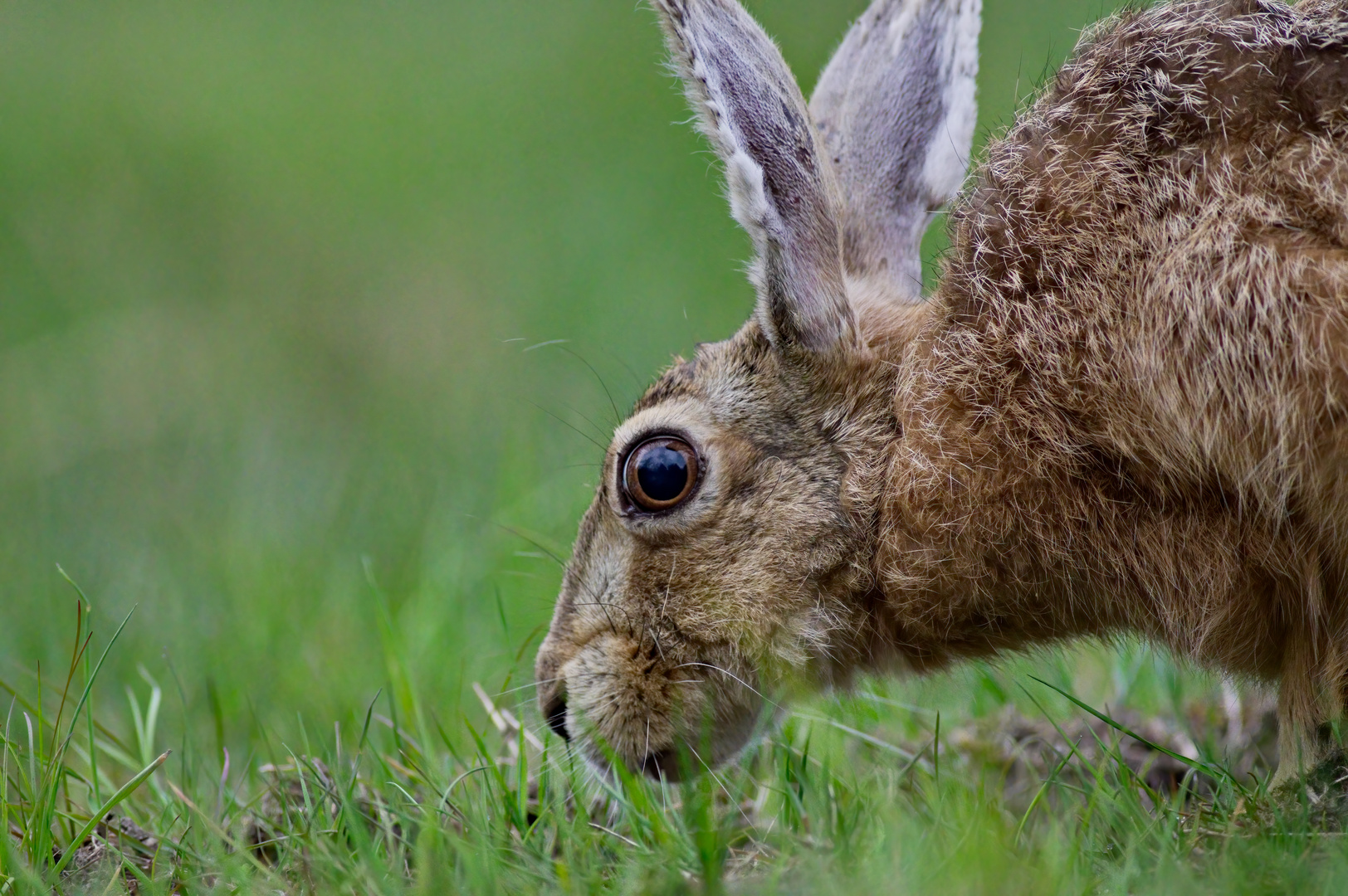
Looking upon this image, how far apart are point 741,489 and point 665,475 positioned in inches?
10.1

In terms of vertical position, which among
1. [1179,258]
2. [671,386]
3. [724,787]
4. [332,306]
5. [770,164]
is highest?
[770,164]

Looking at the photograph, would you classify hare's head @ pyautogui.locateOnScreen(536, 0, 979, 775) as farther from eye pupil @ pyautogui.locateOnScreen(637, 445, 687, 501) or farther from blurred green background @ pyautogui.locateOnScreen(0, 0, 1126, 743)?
blurred green background @ pyautogui.locateOnScreen(0, 0, 1126, 743)

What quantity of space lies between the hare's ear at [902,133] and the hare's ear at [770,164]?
0.77 metres

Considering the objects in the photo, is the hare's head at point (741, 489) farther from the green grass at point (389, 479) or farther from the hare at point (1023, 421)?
the green grass at point (389, 479)

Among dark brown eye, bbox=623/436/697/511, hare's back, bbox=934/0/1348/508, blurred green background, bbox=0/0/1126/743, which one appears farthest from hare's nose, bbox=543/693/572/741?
hare's back, bbox=934/0/1348/508

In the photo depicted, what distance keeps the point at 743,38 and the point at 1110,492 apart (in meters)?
1.76

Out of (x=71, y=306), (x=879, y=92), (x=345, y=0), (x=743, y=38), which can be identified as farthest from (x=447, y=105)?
(x=743, y=38)

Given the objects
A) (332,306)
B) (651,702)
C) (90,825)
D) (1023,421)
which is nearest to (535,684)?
(651,702)

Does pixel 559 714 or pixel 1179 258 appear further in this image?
pixel 559 714

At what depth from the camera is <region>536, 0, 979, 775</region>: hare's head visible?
164 inches

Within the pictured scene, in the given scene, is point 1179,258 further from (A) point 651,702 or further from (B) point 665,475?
(A) point 651,702

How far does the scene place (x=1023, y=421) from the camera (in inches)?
153

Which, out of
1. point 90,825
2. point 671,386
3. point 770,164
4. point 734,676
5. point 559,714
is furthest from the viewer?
point 671,386

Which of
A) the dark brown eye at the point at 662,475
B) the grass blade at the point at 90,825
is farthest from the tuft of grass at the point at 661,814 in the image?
the dark brown eye at the point at 662,475
